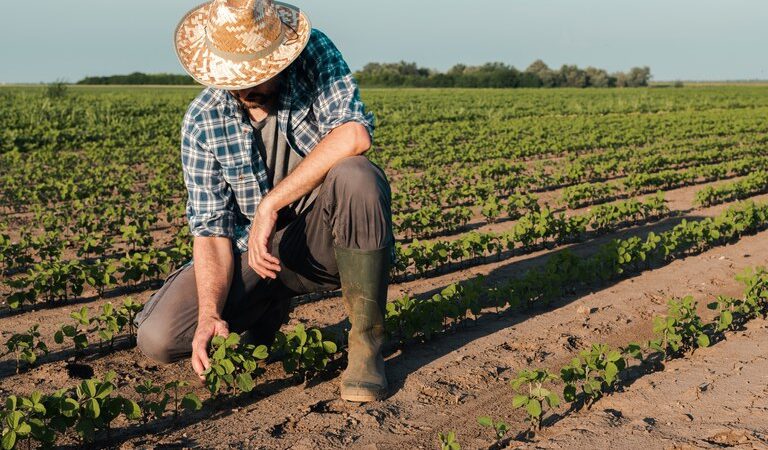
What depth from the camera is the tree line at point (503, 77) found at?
73.9m

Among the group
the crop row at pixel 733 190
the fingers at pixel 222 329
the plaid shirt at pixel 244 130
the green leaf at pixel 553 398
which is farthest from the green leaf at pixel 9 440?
the crop row at pixel 733 190

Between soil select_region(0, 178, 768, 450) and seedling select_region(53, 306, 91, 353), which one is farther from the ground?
seedling select_region(53, 306, 91, 353)

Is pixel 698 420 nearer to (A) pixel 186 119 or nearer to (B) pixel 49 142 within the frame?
(A) pixel 186 119

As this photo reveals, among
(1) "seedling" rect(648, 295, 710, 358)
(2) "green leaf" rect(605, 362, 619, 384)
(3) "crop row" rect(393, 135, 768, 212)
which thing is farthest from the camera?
(3) "crop row" rect(393, 135, 768, 212)

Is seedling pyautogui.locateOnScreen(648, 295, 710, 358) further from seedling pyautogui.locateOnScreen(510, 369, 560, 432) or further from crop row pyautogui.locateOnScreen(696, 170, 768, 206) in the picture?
crop row pyautogui.locateOnScreen(696, 170, 768, 206)

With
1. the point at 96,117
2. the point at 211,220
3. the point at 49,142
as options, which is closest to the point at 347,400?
the point at 211,220

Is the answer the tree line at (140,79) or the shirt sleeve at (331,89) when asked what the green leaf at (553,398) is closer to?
the shirt sleeve at (331,89)

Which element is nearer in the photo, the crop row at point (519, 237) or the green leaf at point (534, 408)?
the green leaf at point (534, 408)

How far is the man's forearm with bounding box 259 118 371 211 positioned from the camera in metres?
3.51

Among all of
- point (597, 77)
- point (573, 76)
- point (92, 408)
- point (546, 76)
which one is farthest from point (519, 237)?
point (597, 77)

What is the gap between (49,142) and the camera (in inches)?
738

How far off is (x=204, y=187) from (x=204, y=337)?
0.75m

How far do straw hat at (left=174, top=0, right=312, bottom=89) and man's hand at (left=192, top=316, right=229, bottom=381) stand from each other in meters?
1.01

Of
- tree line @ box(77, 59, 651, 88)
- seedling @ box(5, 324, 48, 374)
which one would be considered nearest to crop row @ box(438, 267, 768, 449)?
seedling @ box(5, 324, 48, 374)
